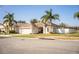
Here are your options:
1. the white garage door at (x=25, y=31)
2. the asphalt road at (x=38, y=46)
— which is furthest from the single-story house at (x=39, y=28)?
the asphalt road at (x=38, y=46)

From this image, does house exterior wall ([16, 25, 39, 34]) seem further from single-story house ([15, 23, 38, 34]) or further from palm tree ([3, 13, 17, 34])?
palm tree ([3, 13, 17, 34])

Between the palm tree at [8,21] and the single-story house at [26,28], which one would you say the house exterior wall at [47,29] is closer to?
the single-story house at [26,28]

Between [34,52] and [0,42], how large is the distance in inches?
19.7

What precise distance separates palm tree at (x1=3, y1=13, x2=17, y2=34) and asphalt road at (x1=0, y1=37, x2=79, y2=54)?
0.16 metres

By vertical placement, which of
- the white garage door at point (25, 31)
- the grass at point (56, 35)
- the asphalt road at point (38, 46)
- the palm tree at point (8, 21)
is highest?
the palm tree at point (8, 21)

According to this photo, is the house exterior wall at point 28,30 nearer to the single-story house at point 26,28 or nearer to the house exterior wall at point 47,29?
the single-story house at point 26,28

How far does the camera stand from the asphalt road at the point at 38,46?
204 inches

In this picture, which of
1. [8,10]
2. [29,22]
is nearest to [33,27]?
[29,22]

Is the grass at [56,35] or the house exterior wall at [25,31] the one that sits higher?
the house exterior wall at [25,31]

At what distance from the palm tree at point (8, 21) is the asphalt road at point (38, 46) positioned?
158mm

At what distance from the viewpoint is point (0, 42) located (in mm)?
5203

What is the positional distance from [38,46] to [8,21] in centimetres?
55

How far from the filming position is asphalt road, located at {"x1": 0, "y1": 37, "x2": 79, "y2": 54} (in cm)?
518

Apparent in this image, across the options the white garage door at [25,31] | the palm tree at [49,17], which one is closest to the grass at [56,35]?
the white garage door at [25,31]
